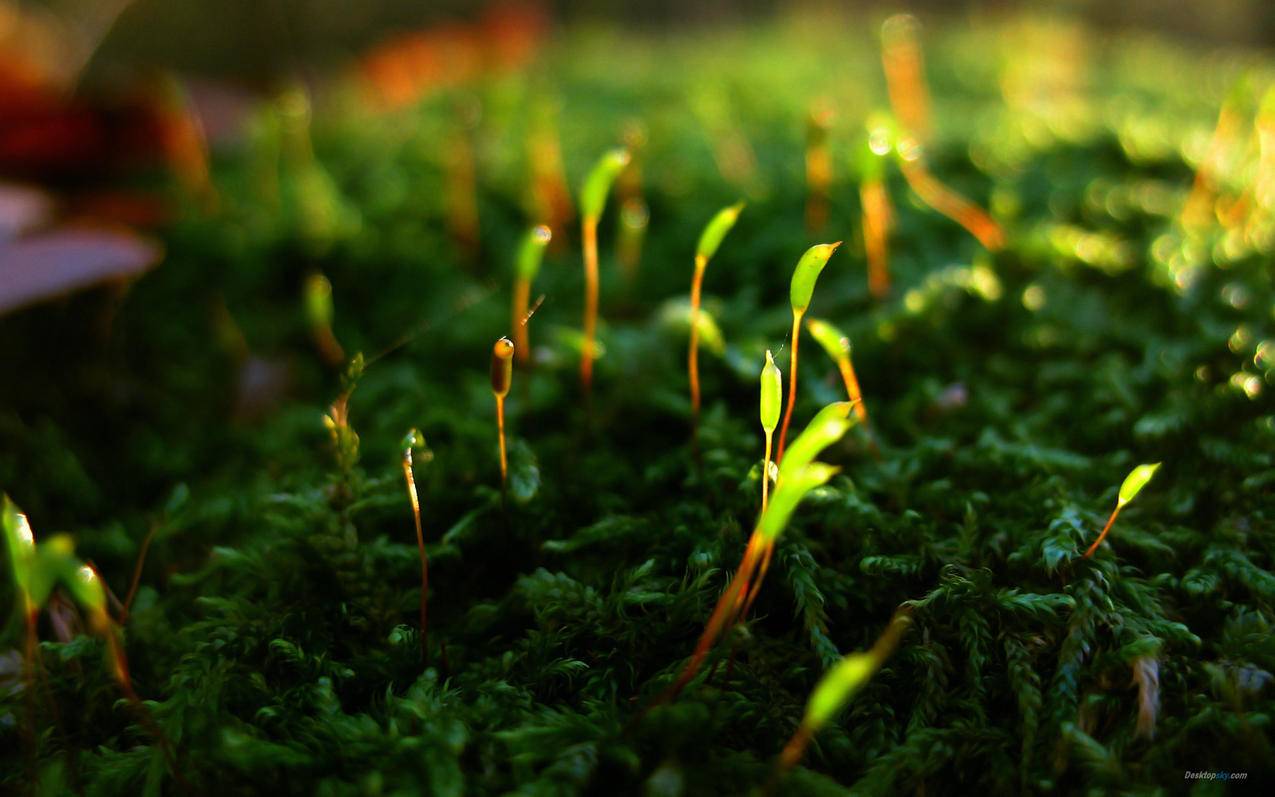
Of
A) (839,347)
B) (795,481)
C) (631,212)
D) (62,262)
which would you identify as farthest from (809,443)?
(62,262)

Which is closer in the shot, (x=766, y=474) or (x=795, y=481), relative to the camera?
(x=795, y=481)

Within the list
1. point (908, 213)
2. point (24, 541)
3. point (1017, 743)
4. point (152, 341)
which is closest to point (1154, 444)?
point (1017, 743)

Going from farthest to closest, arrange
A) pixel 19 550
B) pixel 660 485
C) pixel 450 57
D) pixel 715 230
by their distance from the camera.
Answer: pixel 450 57, pixel 660 485, pixel 715 230, pixel 19 550

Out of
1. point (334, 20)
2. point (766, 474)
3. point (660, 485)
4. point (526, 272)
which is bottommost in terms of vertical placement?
point (660, 485)

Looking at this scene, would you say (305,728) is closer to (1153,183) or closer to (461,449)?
(461,449)

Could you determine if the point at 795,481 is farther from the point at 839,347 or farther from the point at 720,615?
the point at 839,347

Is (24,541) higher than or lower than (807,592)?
higher

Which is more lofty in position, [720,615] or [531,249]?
[531,249]
